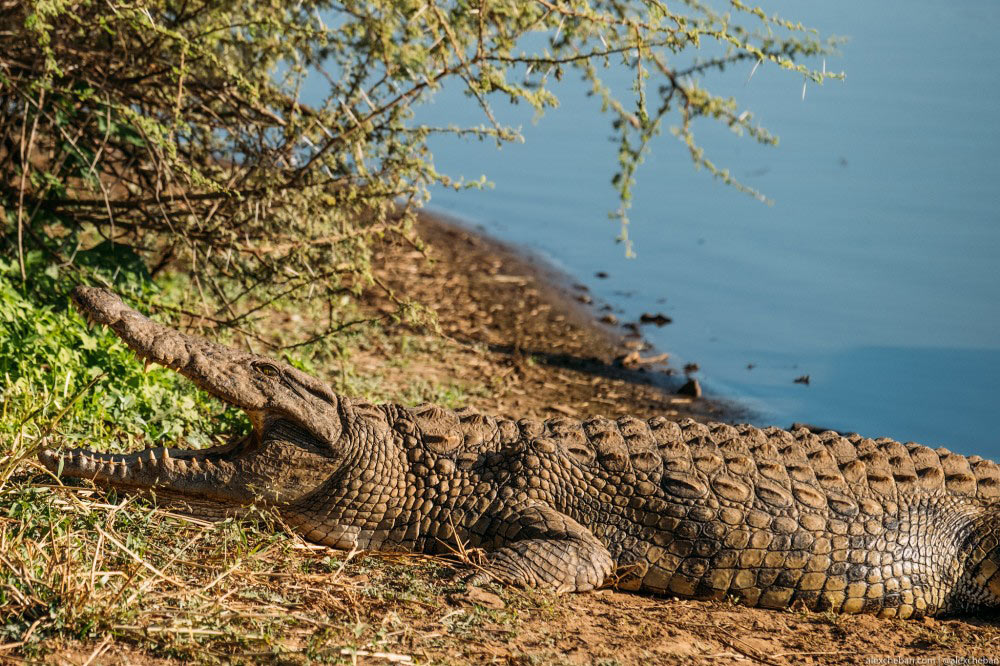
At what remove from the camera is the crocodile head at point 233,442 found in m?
3.70

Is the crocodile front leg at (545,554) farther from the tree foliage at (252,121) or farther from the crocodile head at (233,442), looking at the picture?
the tree foliage at (252,121)

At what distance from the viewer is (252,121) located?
5.93 meters

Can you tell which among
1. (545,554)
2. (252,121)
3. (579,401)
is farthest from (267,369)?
(579,401)

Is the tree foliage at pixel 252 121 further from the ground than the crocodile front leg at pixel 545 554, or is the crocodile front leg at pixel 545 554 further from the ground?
the tree foliage at pixel 252 121

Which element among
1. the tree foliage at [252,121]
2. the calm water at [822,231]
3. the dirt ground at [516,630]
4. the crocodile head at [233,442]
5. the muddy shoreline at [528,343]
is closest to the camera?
the dirt ground at [516,630]

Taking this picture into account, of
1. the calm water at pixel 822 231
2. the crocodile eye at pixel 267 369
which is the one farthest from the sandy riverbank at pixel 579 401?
the crocodile eye at pixel 267 369

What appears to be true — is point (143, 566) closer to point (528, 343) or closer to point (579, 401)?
point (579, 401)

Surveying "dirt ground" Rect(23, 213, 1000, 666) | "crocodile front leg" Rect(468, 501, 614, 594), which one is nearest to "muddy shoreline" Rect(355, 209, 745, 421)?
"crocodile front leg" Rect(468, 501, 614, 594)

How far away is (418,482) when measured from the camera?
4266 mm

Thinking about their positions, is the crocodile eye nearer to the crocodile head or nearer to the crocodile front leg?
the crocodile head

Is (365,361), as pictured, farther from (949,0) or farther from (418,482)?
(949,0)

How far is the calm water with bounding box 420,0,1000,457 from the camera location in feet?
27.5

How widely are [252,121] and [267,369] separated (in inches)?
94.6

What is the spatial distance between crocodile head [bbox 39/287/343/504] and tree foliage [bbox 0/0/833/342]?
1.55 meters
